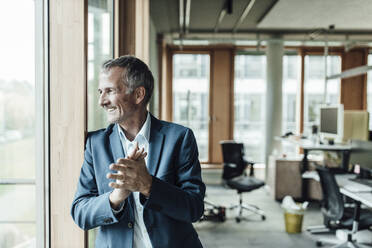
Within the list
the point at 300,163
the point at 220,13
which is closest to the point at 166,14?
the point at 220,13

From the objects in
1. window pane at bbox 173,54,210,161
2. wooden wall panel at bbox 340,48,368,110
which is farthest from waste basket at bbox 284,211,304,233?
wooden wall panel at bbox 340,48,368,110

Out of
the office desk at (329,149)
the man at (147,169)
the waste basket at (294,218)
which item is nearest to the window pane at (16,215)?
the man at (147,169)

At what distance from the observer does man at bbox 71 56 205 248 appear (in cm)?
113

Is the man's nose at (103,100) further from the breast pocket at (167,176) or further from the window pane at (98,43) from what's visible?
the window pane at (98,43)

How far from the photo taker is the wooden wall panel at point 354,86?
8.08m

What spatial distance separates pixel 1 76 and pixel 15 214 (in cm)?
77

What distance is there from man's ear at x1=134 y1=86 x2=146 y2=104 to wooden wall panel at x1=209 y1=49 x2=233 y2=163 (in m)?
6.87

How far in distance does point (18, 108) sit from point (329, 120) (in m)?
4.50

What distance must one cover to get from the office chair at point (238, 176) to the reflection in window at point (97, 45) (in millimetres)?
3164

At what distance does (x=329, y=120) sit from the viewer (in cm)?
496

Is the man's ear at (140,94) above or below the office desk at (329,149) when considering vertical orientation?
above

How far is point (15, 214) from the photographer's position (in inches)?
69.7

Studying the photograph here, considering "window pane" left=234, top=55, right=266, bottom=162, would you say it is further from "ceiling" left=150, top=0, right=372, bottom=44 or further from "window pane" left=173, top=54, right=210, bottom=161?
"ceiling" left=150, top=0, right=372, bottom=44

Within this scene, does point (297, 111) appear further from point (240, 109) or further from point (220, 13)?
point (220, 13)
